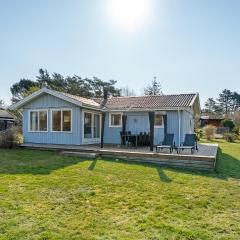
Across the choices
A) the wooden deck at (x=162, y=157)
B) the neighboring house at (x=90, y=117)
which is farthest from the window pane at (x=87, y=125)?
the wooden deck at (x=162, y=157)

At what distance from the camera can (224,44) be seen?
15047mm

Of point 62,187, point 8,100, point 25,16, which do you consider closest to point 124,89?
point 8,100

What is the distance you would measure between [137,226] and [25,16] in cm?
1226

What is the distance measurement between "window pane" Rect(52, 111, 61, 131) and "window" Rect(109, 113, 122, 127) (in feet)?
11.1

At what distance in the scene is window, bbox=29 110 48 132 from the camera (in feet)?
58.4

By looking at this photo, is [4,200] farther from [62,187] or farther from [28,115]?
[28,115]

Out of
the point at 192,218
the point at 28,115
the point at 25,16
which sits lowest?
the point at 192,218

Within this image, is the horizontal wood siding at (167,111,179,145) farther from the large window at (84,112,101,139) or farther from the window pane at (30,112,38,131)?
the window pane at (30,112,38,131)

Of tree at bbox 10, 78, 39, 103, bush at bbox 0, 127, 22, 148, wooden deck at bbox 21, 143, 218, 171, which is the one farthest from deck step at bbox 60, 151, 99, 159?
tree at bbox 10, 78, 39, 103

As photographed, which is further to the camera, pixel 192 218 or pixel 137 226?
pixel 192 218

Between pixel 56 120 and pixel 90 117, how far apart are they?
6.72ft

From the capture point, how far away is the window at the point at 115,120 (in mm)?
18669

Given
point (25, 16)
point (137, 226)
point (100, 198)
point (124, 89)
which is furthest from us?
point (124, 89)

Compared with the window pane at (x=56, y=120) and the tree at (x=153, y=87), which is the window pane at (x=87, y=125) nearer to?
the window pane at (x=56, y=120)
